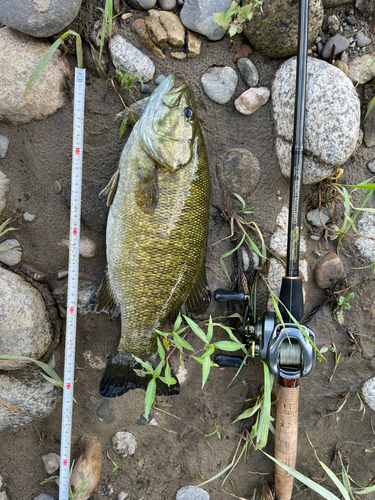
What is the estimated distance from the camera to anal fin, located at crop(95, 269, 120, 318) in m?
2.22

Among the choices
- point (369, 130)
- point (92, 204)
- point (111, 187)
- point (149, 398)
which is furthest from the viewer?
point (369, 130)

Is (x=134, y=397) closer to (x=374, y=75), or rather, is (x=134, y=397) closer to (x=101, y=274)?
(x=101, y=274)

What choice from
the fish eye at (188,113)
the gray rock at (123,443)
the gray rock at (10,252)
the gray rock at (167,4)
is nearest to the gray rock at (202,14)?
the gray rock at (167,4)

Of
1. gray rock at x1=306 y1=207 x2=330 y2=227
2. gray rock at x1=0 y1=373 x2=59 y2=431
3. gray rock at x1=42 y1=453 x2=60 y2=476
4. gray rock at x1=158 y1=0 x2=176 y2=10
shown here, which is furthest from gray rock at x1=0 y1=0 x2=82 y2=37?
gray rock at x1=42 y1=453 x2=60 y2=476

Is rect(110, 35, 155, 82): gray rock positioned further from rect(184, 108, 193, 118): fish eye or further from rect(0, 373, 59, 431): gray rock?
rect(0, 373, 59, 431): gray rock

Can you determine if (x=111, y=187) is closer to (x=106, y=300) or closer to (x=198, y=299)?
(x=106, y=300)

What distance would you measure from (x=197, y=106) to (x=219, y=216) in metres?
0.76

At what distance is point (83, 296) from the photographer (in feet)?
7.73

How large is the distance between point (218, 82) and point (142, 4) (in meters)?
0.68

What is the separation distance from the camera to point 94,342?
2.43m

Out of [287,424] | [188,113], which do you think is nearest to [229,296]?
[287,424]

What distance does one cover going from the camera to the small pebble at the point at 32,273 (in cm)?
235

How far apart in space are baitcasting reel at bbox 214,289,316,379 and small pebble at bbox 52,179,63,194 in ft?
4.09

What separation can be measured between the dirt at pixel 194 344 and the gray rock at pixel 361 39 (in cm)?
19
